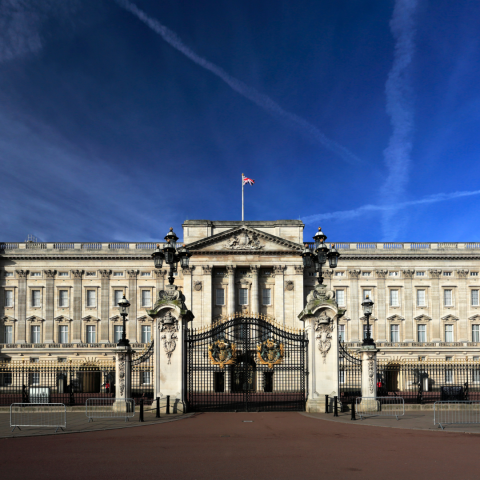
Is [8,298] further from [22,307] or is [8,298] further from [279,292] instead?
[279,292]

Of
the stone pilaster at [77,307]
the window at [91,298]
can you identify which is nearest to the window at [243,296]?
the window at [91,298]

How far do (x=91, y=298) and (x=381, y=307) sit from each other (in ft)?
113

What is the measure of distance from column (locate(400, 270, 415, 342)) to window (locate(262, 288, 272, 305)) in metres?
16.2

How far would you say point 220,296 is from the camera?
54.0 m

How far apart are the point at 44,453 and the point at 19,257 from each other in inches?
1914

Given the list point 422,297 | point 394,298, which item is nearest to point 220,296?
point 394,298

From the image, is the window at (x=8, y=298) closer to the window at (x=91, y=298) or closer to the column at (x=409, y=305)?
the window at (x=91, y=298)

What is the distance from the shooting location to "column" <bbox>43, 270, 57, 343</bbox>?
2154 inches

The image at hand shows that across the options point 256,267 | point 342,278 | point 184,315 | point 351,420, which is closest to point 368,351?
point 351,420

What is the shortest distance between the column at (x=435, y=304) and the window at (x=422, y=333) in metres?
0.87

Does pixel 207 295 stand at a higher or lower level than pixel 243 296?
higher

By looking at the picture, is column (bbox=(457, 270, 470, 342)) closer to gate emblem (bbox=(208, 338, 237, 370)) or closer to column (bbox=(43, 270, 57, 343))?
gate emblem (bbox=(208, 338, 237, 370))

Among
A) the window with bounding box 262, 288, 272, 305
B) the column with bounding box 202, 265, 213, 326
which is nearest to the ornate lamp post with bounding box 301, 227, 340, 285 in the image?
the column with bounding box 202, 265, 213, 326

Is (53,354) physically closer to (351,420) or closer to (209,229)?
(209,229)
